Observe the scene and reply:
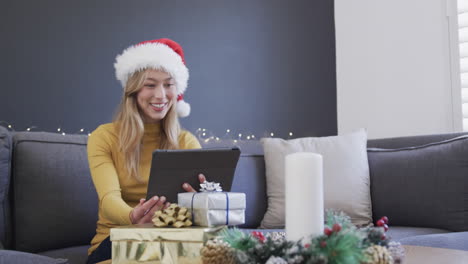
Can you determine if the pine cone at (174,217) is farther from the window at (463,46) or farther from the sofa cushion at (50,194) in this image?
the window at (463,46)

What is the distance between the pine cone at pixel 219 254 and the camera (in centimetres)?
76

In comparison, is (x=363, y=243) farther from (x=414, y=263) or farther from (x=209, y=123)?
(x=209, y=123)

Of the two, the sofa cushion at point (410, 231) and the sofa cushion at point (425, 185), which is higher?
the sofa cushion at point (425, 185)

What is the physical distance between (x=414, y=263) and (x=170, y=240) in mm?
452

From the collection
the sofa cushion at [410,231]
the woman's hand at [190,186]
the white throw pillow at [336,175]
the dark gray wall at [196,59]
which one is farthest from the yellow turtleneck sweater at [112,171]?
the dark gray wall at [196,59]

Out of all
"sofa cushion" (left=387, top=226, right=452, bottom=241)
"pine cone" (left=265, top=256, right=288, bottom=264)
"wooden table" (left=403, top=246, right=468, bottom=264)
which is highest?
"pine cone" (left=265, top=256, right=288, bottom=264)

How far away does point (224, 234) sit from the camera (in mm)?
796

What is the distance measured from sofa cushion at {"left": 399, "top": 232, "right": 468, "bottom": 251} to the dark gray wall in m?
2.01

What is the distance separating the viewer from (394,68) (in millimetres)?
3486

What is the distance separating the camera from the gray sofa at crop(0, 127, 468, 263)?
1.99 meters

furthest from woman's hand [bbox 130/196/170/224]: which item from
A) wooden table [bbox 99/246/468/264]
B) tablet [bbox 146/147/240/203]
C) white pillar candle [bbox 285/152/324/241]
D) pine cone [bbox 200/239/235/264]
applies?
white pillar candle [bbox 285/152/324/241]

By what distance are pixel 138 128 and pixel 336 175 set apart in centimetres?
87

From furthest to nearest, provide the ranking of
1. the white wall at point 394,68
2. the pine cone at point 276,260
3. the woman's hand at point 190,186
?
the white wall at point 394,68 < the woman's hand at point 190,186 < the pine cone at point 276,260

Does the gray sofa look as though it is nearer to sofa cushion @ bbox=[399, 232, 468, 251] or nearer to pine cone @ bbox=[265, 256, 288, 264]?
sofa cushion @ bbox=[399, 232, 468, 251]
